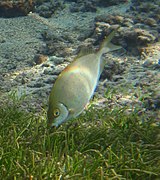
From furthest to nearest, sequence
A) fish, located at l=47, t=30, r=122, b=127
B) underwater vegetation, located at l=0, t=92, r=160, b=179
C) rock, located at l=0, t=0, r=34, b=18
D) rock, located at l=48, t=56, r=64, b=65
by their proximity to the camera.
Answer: rock, located at l=0, t=0, r=34, b=18, rock, located at l=48, t=56, r=64, b=65, underwater vegetation, located at l=0, t=92, r=160, b=179, fish, located at l=47, t=30, r=122, b=127

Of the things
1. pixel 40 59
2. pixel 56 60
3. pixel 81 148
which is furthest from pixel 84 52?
pixel 40 59

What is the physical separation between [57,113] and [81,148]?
3.80 feet

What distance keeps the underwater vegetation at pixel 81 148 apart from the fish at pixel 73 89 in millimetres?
580

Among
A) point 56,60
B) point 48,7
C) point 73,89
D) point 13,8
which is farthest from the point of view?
point 48,7

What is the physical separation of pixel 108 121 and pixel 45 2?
794 centimetres

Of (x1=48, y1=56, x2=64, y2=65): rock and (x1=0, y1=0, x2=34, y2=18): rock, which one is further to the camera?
(x1=0, y1=0, x2=34, y2=18): rock

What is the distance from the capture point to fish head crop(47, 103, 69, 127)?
2.46m

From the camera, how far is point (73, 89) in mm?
2486

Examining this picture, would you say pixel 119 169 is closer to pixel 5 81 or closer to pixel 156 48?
pixel 5 81

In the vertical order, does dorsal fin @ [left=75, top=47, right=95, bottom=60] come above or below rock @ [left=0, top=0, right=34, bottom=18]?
above

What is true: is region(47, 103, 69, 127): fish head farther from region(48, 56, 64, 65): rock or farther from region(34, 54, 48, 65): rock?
region(34, 54, 48, 65): rock

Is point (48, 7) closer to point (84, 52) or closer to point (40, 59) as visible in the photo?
point (40, 59)

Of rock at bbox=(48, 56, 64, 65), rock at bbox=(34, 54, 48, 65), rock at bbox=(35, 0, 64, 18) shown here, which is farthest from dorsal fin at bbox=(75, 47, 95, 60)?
rock at bbox=(35, 0, 64, 18)

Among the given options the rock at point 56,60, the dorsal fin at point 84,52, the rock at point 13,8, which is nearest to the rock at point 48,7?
the rock at point 13,8
